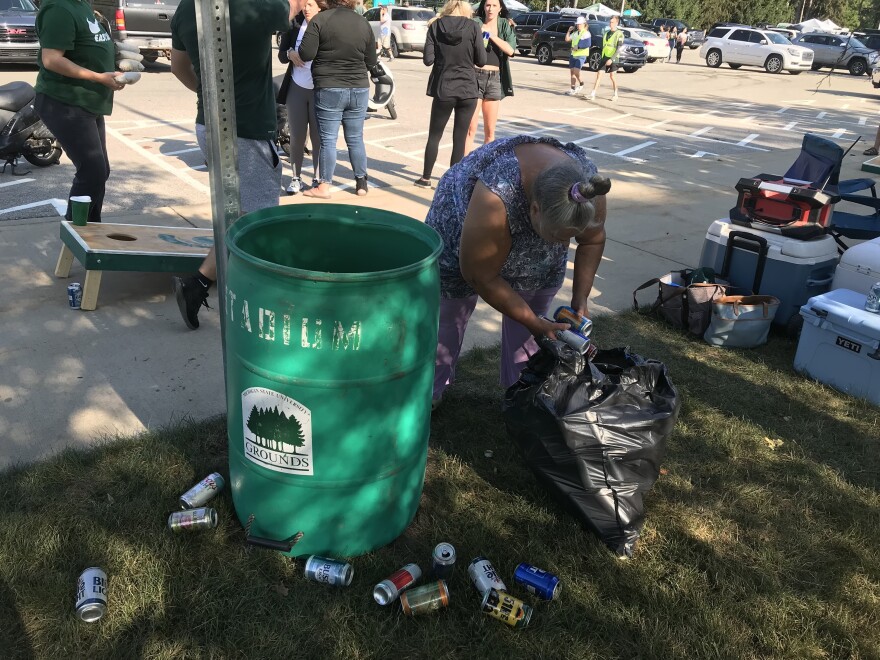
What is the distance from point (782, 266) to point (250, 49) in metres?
3.45

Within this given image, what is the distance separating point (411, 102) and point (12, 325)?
10.1 meters

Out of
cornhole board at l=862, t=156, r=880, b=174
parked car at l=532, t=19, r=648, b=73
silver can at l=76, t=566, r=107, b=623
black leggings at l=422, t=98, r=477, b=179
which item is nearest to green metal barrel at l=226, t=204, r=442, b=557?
silver can at l=76, t=566, r=107, b=623

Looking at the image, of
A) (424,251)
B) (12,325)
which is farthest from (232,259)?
(12,325)

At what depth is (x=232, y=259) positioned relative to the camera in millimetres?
2264

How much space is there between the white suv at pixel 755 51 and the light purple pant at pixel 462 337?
97.1 feet

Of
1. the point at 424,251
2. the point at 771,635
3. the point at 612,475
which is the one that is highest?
the point at 424,251

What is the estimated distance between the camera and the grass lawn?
2.30m

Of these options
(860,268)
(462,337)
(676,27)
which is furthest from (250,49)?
(676,27)

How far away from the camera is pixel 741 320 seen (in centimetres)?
445

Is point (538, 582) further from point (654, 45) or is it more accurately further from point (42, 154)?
point (654, 45)

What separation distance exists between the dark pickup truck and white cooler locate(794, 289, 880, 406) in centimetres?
1275

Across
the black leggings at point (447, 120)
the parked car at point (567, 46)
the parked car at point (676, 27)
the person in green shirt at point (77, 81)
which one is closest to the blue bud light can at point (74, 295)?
the person in green shirt at point (77, 81)

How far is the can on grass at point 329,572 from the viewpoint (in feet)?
7.96

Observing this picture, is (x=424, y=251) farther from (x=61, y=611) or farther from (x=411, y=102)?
(x=411, y=102)
